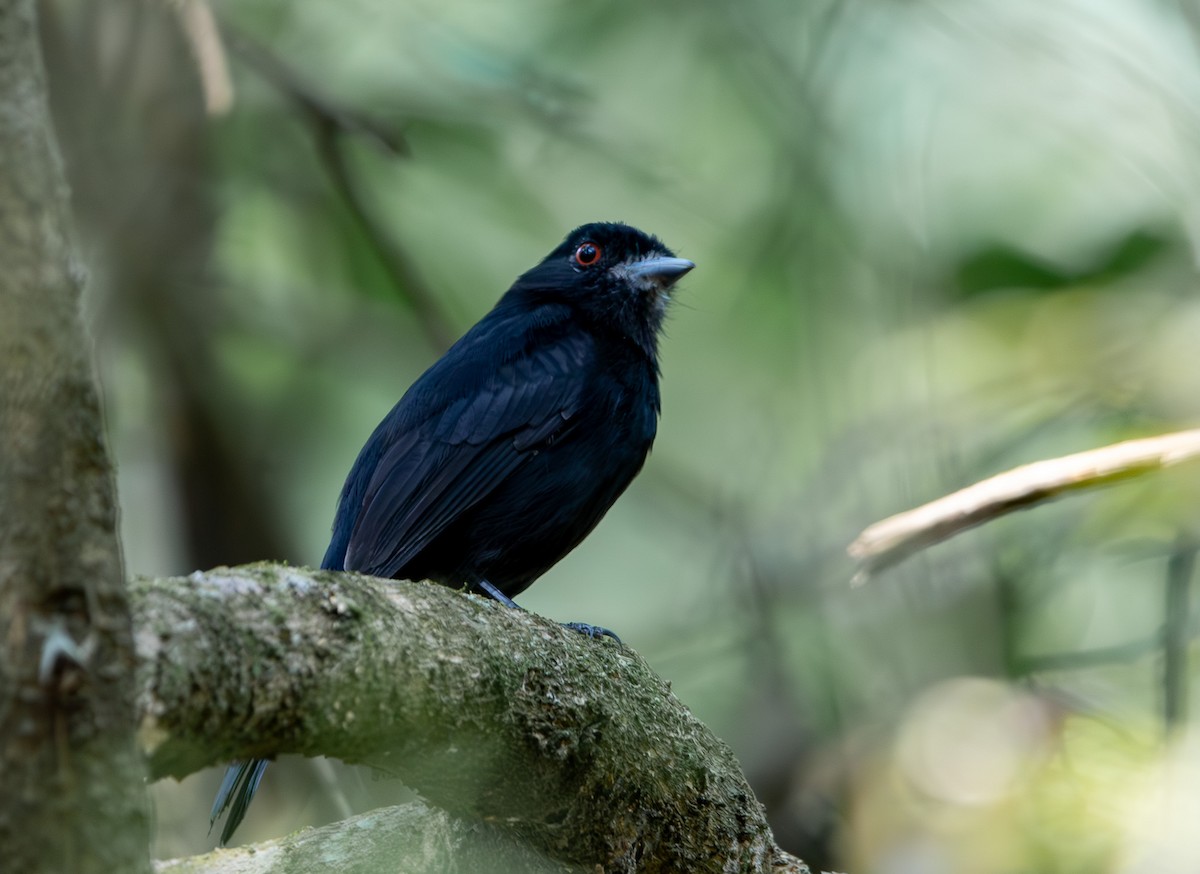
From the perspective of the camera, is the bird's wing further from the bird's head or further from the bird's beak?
the bird's beak

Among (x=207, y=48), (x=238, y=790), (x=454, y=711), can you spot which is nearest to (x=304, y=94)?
(x=207, y=48)

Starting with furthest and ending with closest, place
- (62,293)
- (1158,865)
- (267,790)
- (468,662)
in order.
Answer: (267,790) < (1158,865) < (468,662) < (62,293)

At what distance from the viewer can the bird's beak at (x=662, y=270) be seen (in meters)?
5.18

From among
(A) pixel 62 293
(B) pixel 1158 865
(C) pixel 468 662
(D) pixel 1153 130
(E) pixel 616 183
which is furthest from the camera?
(E) pixel 616 183

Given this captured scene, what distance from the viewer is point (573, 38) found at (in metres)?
7.11

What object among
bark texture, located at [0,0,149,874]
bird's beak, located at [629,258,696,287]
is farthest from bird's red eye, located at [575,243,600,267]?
bark texture, located at [0,0,149,874]

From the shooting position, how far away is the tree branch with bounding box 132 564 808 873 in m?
1.93

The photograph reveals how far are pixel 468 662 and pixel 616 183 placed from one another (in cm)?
539

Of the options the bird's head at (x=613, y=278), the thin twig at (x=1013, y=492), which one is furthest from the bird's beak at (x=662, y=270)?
the thin twig at (x=1013, y=492)

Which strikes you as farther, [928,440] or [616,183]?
[616,183]

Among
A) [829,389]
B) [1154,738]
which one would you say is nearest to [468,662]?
[1154,738]

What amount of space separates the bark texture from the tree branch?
32 centimetres

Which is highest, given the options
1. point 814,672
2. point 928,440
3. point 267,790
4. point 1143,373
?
point 1143,373

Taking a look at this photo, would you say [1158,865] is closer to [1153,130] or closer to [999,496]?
[999,496]
